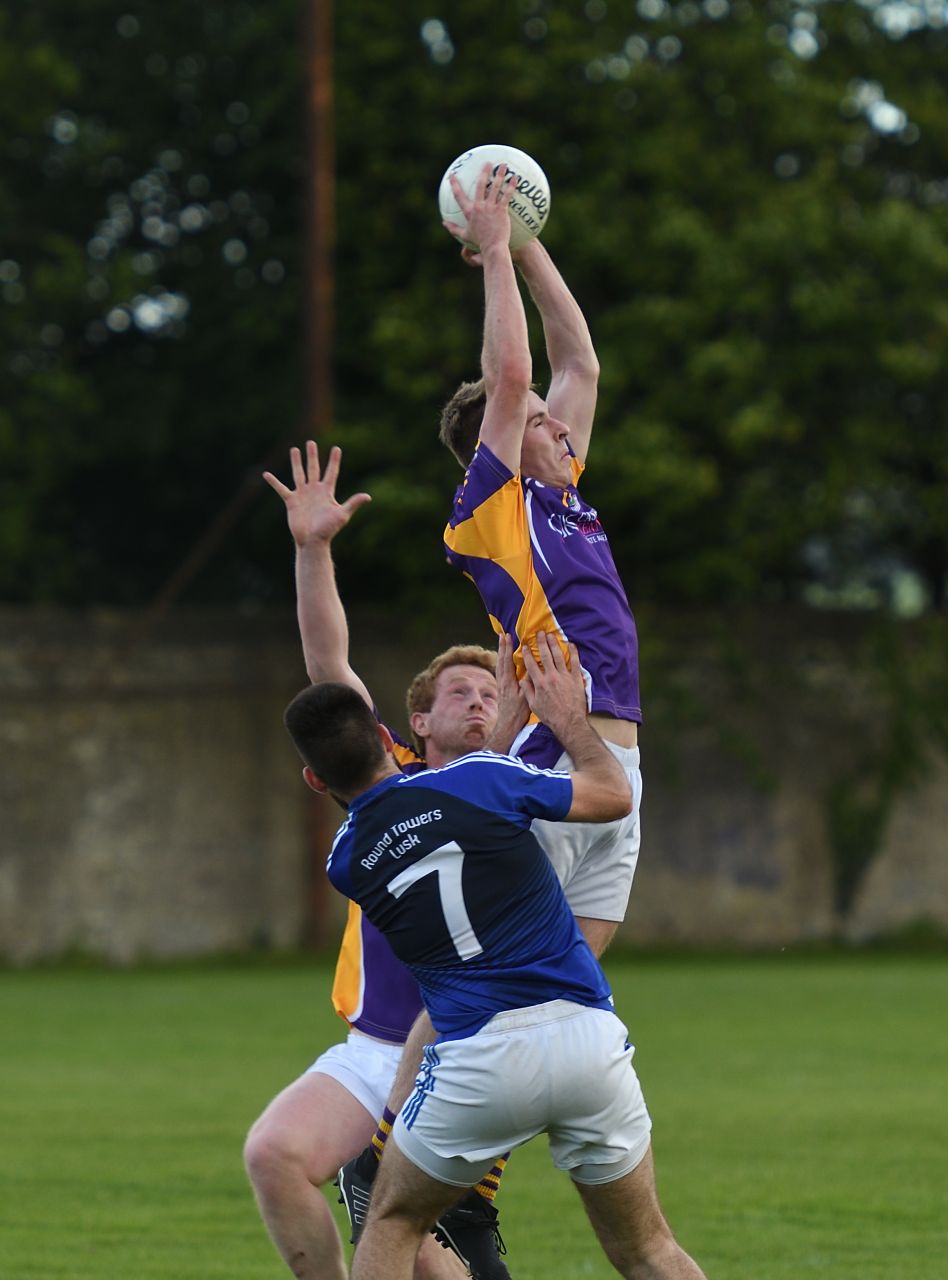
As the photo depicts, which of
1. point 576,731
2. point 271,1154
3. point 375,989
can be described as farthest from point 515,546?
point 271,1154

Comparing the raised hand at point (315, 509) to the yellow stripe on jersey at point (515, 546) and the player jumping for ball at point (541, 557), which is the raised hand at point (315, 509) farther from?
the yellow stripe on jersey at point (515, 546)

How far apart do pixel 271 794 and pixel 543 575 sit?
18.1 meters

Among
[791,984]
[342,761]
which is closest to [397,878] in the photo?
[342,761]

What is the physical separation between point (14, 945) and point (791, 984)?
8478mm

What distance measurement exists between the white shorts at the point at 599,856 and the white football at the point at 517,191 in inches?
65.3

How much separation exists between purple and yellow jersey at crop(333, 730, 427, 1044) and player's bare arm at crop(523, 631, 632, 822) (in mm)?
1132

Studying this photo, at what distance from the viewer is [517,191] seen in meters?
6.27

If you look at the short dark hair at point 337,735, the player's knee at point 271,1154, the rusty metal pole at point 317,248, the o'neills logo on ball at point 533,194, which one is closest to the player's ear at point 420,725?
the short dark hair at point 337,735

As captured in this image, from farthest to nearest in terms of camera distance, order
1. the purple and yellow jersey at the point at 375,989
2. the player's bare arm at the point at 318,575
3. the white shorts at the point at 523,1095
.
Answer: the player's bare arm at the point at 318,575 → the purple and yellow jersey at the point at 375,989 → the white shorts at the point at 523,1095

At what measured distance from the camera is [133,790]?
23094mm

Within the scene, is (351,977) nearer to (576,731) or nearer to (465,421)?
(576,731)

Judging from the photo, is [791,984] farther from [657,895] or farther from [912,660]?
[912,660]

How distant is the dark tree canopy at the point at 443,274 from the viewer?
76.1 ft

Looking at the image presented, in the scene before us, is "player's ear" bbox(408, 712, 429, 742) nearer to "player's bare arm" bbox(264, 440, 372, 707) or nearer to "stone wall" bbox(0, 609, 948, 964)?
"player's bare arm" bbox(264, 440, 372, 707)
